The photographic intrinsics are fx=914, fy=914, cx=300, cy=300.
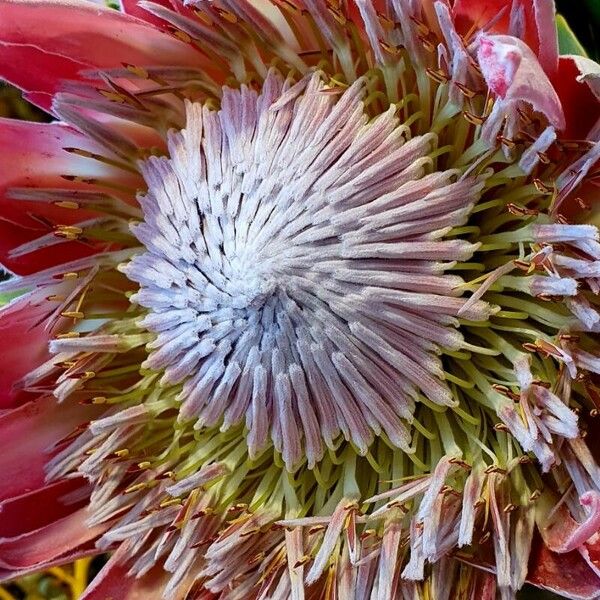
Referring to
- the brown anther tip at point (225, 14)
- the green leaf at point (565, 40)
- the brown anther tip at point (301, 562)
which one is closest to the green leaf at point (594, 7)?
the green leaf at point (565, 40)

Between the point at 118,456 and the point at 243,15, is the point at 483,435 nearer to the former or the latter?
the point at 118,456

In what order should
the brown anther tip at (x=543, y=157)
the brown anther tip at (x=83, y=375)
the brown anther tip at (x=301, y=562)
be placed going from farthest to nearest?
1. the brown anther tip at (x=83, y=375)
2. the brown anther tip at (x=301, y=562)
3. the brown anther tip at (x=543, y=157)

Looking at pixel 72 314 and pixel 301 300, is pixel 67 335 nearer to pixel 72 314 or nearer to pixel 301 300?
pixel 72 314

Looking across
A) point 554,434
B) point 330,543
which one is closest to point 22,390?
point 330,543

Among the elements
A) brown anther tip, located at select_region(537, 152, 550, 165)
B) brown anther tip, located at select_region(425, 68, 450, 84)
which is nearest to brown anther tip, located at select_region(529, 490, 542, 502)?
brown anther tip, located at select_region(537, 152, 550, 165)

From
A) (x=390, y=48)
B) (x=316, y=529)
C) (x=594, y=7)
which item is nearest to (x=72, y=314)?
(x=316, y=529)

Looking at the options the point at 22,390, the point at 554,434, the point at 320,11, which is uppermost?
the point at 320,11

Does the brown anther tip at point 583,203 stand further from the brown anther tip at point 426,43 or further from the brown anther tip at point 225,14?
the brown anther tip at point 225,14

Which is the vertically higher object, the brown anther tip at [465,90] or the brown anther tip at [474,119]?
the brown anther tip at [465,90]
